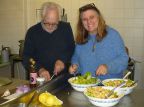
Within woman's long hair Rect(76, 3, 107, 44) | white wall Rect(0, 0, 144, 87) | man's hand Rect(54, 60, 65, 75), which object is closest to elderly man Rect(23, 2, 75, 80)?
man's hand Rect(54, 60, 65, 75)

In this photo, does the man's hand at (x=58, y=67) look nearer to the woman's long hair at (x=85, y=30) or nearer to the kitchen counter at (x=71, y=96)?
the kitchen counter at (x=71, y=96)

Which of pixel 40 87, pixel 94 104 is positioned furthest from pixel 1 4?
pixel 94 104

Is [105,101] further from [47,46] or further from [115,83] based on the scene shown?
[47,46]

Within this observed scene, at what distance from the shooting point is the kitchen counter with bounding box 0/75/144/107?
152 cm

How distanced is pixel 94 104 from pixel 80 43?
2.06ft

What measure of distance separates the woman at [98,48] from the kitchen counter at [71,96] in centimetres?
14

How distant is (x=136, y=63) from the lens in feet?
11.1

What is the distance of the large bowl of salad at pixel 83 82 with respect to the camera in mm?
1712

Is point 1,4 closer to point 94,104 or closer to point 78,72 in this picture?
point 78,72

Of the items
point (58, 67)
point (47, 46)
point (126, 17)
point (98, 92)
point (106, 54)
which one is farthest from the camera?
point (126, 17)

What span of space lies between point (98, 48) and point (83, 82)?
12.2 inches

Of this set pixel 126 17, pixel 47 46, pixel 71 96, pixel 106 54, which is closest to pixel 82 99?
pixel 71 96

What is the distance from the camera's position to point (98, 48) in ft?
6.33

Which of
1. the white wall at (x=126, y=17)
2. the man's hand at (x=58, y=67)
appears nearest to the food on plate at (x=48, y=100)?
the man's hand at (x=58, y=67)
